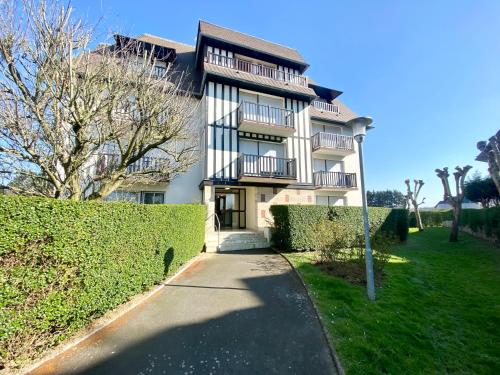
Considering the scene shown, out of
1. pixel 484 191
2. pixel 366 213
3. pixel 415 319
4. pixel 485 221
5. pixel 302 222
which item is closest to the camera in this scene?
pixel 415 319

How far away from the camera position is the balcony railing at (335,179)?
50.1 feet

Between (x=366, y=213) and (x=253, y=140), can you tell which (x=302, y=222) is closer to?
(x=366, y=213)

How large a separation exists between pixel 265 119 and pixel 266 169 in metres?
3.10

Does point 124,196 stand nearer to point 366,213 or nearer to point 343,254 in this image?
point 343,254

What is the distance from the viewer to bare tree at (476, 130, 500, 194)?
1098 centimetres

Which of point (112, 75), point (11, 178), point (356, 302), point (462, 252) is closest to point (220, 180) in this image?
point (112, 75)

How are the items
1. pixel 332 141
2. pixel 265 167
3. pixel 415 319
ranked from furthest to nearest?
pixel 332 141
pixel 265 167
pixel 415 319

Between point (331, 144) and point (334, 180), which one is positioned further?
point (331, 144)

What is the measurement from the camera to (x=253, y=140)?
44.9 ft

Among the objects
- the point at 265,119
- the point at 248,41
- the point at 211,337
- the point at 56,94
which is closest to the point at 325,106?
the point at 265,119

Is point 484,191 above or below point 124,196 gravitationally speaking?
above

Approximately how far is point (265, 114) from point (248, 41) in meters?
6.11

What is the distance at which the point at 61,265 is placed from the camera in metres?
3.34

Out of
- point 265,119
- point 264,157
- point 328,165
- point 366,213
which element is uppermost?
point 265,119
